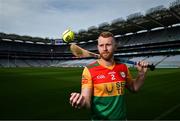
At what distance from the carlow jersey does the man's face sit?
210 millimetres

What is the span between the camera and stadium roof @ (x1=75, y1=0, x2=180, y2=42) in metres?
63.9

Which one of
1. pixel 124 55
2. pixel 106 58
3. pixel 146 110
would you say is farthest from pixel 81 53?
pixel 124 55

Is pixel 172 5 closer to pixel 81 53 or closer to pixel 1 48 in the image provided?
pixel 81 53

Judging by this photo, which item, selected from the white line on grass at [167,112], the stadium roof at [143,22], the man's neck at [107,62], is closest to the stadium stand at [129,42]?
the stadium roof at [143,22]

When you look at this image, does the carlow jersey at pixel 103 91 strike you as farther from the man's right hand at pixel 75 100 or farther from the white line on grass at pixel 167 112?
the white line on grass at pixel 167 112

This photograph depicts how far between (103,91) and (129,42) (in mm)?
89495

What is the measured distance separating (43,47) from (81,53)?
121578mm

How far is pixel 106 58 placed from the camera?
3.94m

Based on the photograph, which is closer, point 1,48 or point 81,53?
point 81,53

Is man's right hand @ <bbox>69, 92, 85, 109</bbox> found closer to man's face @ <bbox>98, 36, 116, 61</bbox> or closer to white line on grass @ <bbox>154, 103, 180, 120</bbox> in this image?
man's face @ <bbox>98, 36, 116, 61</bbox>

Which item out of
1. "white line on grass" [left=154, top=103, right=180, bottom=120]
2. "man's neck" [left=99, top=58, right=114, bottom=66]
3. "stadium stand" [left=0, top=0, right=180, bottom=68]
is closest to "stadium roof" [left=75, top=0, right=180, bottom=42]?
"stadium stand" [left=0, top=0, right=180, bottom=68]

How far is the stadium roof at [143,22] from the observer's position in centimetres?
6387

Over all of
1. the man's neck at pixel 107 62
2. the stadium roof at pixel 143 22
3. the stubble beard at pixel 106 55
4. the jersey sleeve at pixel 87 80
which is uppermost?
the stadium roof at pixel 143 22

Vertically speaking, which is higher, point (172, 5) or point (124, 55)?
point (172, 5)
